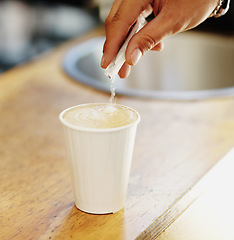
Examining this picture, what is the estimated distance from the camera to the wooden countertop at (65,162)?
85 centimetres

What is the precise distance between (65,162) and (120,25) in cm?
38

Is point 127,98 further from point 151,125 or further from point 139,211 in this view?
point 139,211

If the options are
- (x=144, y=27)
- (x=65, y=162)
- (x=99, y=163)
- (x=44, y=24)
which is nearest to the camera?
(x=99, y=163)

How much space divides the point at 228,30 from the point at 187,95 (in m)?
0.96

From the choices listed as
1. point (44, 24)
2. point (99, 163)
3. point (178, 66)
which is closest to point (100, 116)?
point (99, 163)

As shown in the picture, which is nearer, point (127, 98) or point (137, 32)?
point (137, 32)

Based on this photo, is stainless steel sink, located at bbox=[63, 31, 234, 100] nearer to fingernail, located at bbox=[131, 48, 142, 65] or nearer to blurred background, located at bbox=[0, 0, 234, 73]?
blurred background, located at bbox=[0, 0, 234, 73]

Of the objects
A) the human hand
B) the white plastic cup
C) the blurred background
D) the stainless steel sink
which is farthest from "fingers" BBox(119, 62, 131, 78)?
the blurred background

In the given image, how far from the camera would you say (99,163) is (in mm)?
835

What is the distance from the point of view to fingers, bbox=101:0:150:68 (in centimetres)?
96

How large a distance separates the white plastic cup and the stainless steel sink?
1.15 meters

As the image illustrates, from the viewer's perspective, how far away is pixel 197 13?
40.9 inches

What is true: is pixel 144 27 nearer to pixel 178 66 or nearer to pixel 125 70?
pixel 125 70

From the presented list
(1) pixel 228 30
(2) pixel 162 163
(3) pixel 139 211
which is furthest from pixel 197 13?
(1) pixel 228 30
